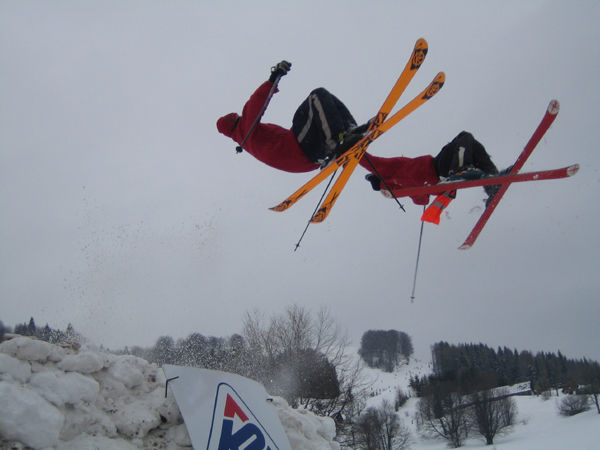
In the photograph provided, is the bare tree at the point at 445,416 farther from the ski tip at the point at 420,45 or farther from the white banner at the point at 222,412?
the ski tip at the point at 420,45

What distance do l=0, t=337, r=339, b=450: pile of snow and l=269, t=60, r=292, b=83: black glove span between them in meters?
3.02

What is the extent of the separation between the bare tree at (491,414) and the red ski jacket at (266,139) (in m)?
45.7

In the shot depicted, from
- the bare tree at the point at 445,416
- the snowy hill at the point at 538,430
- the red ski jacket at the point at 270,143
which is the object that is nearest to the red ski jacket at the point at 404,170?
the red ski jacket at the point at 270,143

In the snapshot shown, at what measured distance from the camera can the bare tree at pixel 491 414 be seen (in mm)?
39825

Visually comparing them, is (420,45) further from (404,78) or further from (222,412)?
(222,412)

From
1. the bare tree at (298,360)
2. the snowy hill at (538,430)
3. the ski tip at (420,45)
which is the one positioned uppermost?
the ski tip at (420,45)

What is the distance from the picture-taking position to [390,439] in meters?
34.7

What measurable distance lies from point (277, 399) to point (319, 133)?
3.07 metres

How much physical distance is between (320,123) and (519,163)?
2520mm

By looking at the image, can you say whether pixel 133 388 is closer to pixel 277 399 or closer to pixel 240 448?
pixel 240 448

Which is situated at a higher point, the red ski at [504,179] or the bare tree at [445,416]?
the red ski at [504,179]

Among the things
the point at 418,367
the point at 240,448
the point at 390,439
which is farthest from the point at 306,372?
the point at 418,367

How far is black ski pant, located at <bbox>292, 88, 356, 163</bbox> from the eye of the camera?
3.89 metres

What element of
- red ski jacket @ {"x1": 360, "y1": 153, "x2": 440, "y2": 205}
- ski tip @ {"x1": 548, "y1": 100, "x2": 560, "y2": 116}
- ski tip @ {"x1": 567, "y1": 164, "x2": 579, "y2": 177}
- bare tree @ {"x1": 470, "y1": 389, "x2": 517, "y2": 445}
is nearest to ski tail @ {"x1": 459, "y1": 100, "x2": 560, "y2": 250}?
ski tip @ {"x1": 548, "y1": 100, "x2": 560, "y2": 116}
